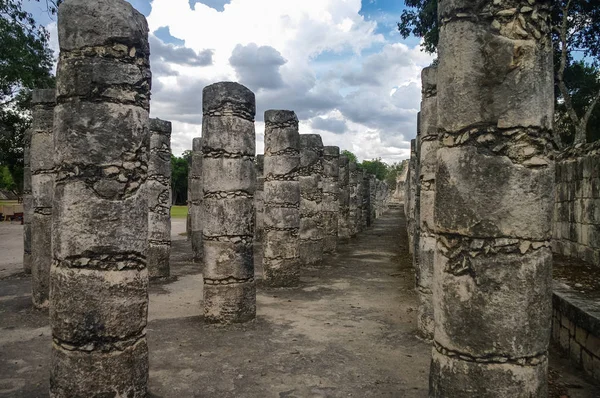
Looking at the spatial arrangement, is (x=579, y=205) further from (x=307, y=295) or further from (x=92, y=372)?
(x=92, y=372)

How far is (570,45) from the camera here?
58.1ft

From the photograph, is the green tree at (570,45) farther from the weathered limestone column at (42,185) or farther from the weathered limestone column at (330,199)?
the weathered limestone column at (42,185)

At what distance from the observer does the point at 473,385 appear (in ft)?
11.0

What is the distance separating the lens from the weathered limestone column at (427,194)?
6648 mm

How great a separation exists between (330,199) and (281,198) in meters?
5.89

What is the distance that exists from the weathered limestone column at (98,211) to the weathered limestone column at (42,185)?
3.83m

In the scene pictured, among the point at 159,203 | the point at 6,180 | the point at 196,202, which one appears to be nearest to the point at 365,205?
the point at 196,202

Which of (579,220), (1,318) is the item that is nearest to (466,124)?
(579,220)

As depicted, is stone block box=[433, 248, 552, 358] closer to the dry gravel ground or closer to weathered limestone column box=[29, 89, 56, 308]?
the dry gravel ground

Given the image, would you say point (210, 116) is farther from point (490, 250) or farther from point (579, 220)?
point (579, 220)

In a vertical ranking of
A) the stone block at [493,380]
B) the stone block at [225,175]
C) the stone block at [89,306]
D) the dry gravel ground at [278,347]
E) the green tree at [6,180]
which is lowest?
the dry gravel ground at [278,347]

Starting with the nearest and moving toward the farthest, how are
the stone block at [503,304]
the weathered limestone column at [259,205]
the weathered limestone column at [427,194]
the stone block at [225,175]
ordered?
1. the stone block at [503,304]
2. the weathered limestone column at [427,194]
3. the stone block at [225,175]
4. the weathered limestone column at [259,205]

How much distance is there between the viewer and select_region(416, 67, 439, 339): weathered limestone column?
262 inches

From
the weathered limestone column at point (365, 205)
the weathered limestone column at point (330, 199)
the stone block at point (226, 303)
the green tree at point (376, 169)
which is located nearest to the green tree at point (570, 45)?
the weathered limestone column at point (330, 199)
